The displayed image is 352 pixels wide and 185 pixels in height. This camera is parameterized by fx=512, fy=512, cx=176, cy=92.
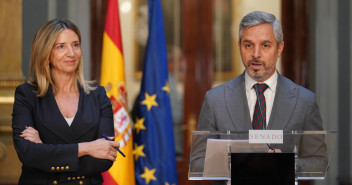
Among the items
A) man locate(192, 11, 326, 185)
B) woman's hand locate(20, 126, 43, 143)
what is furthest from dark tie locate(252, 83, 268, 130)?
woman's hand locate(20, 126, 43, 143)

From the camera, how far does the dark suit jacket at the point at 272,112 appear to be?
2.42m

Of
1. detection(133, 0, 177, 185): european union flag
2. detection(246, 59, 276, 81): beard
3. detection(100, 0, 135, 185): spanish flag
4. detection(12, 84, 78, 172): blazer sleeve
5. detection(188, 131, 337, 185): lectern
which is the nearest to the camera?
detection(188, 131, 337, 185): lectern

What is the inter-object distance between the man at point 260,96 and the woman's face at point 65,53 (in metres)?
0.68

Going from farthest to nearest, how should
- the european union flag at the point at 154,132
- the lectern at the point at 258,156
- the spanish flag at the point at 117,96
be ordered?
1. the european union flag at the point at 154,132
2. the spanish flag at the point at 117,96
3. the lectern at the point at 258,156

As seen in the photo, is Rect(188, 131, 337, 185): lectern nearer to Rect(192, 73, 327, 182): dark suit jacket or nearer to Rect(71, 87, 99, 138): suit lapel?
Rect(192, 73, 327, 182): dark suit jacket

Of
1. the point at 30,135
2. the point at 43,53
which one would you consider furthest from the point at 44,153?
the point at 43,53

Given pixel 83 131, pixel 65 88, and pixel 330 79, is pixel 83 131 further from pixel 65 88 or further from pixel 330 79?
pixel 330 79

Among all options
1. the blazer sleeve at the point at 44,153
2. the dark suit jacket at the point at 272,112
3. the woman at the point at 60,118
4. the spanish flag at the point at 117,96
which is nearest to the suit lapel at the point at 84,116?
the woman at the point at 60,118

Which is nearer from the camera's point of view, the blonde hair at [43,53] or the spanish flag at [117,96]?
the blonde hair at [43,53]

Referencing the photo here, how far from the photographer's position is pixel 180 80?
476 cm

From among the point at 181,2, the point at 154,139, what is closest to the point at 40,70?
the point at 154,139

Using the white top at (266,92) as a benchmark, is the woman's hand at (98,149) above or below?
below

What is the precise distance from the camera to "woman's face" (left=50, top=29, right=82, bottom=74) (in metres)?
2.45

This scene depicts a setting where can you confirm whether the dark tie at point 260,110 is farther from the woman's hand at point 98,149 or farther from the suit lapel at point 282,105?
the woman's hand at point 98,149
